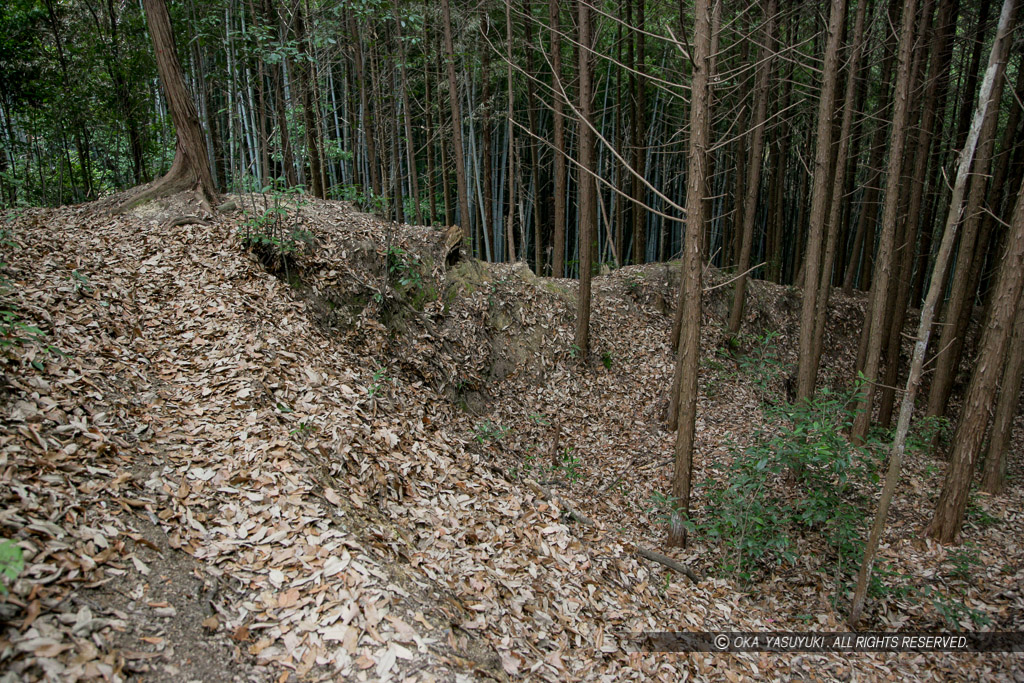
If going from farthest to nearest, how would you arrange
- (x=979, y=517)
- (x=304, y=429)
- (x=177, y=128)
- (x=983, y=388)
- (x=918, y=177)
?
(x=918, y=177) < (x=177, y=128) < (x=979, y=517) < (x=983, y=388) < (x=304, y=429)

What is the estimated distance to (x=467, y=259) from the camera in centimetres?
899

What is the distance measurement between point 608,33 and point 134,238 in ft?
39.0

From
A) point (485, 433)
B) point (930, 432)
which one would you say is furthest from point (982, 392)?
point (485, 433)

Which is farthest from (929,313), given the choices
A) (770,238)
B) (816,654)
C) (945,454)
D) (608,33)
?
(608,33)

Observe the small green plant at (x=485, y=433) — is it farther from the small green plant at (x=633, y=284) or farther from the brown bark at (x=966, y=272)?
the small green plant at (x=633, y=284)

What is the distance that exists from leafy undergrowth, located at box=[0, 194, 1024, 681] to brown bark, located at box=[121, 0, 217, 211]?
614 mm

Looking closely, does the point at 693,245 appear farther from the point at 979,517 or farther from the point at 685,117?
the point at 685,117

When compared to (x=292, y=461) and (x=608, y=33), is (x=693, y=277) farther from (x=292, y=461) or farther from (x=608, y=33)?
(x=608, y=33)

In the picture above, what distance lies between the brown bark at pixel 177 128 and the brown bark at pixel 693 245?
20.0ft

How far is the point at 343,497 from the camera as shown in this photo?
3.78 m

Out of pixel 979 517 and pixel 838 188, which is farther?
pixel 838 188

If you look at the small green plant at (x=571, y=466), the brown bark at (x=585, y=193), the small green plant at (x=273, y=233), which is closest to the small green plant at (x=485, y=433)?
the small green plant at (x=571, y=466)

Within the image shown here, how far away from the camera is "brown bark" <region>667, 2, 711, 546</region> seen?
452cm

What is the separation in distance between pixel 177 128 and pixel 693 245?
695cm
